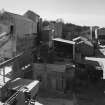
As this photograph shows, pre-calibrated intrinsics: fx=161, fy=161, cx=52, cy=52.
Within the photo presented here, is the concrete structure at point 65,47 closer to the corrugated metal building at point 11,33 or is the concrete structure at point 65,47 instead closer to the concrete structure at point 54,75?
the concrete structure at point 54,75

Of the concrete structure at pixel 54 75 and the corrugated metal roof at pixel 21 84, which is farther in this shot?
the concrete structure at pixel 54 75

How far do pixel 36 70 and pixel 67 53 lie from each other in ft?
13.2

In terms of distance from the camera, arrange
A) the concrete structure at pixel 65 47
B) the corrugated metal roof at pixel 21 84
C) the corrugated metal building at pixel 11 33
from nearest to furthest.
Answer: the corrugated metal roof at pixel 21 84 < the corrugated metal building at pixel 11 33 < the concrete structure at pixel 65 47

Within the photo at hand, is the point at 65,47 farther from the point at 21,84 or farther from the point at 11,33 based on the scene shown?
the point at 21,84

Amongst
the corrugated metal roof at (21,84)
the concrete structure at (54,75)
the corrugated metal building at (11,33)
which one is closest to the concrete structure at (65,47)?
the concrete structure at (54,75)

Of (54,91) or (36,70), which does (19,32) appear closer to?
(36,70)

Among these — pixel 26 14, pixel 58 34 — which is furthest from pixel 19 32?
pixel 58 34

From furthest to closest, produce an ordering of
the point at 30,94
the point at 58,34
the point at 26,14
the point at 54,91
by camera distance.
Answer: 1. the point at 58,34
2. the point at 26,14
3. the point at 54,91
4. the point at 30,94

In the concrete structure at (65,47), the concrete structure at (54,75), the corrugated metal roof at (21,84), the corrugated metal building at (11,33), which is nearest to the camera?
the corrugated metal roof at (21,84)

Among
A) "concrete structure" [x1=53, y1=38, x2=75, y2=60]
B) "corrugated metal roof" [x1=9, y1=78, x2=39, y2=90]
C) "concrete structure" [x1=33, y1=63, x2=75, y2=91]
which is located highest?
"concrete structure" [x1=53, y1=38, x2=75, y2=60]

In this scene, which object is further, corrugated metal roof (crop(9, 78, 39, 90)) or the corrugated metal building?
the corrugated metal building

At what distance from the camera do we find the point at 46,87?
1210 centimetres

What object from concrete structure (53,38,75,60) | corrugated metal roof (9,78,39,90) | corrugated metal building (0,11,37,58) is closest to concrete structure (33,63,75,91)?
corrugated metal building (0,11,37,58)

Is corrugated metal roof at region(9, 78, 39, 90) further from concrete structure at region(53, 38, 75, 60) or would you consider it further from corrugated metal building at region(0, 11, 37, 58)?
concrete structure at region(53, 38, 75, 60)
